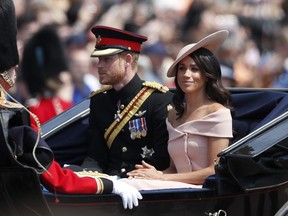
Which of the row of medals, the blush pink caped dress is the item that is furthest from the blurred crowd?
the blush pink caped dress

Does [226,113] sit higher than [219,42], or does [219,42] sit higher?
[219,42]

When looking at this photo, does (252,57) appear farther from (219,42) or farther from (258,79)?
(219,42)

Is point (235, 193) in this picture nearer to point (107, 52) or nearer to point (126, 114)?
point (126, 114)

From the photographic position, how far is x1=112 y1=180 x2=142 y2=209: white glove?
5352mm

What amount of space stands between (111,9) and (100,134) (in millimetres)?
6366

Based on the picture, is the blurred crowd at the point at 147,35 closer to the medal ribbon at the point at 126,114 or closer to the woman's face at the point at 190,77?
the medal ribbon at the point at 126,114

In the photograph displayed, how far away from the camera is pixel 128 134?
6508 millimetres

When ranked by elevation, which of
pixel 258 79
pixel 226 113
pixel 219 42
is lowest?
pixel 258 79

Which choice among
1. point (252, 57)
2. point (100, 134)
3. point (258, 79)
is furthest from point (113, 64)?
point (252, 57)

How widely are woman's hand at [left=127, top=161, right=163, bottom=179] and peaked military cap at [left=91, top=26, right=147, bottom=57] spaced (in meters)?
0.78

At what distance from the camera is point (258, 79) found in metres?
10.8

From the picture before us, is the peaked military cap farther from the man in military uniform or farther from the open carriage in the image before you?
the open carriage

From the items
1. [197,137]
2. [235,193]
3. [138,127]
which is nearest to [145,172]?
[197,137]

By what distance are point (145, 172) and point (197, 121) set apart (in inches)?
16.1
